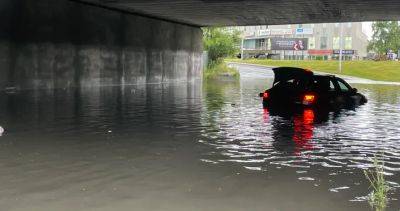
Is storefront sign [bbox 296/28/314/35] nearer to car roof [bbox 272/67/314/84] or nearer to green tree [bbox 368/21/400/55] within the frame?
green tree [bbox 368/21/400/55]

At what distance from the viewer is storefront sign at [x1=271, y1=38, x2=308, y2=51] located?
138 m

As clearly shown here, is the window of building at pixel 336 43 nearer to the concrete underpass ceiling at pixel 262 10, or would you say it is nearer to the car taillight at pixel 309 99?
the concrete underpass ceiling at pixel 262 10

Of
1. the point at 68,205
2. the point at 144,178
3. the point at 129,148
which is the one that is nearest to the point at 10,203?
the point at 68,205

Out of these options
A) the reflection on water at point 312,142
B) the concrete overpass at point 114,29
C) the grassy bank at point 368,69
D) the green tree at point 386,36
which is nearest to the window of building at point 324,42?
the green tree at point 386,36

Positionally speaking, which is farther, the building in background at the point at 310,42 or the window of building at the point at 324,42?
the window of building at the point at 324,42

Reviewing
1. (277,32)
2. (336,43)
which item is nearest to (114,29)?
(336,43)

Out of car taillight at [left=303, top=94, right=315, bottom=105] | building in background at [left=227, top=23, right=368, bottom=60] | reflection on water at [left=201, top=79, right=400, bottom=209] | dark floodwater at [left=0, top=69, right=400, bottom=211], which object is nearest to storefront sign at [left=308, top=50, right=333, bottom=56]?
building in background at [left=227, top=23, right=368, bottom=60]

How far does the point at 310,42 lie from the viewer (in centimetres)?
14125

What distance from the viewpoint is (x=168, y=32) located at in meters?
40.7

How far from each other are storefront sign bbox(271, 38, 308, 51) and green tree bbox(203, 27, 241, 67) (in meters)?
79.9

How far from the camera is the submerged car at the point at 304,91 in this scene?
16.8 m

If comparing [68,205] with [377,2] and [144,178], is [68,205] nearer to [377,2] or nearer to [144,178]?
[144,178]

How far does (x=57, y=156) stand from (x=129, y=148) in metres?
1.47

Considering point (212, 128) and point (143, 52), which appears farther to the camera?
point (143, 52)
